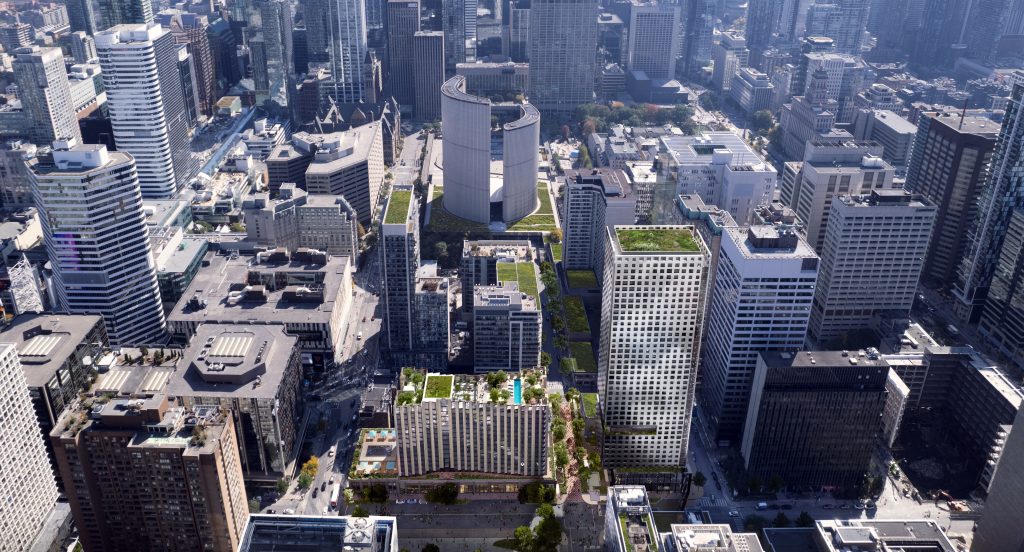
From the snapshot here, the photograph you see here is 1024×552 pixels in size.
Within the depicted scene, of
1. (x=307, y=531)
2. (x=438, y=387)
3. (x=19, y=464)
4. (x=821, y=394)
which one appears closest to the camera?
(x=307, y=531)

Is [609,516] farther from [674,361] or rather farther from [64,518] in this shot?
[64,518]

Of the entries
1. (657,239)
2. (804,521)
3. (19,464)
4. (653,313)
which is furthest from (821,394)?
(19,464)

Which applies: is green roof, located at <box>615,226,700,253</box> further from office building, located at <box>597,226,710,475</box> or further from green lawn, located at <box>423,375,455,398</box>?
green lawn, located at <box>423,375,455,398</box>

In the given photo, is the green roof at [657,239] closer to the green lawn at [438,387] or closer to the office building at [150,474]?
the green lawn at [438,387]

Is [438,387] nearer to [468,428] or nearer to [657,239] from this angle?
[468,428]

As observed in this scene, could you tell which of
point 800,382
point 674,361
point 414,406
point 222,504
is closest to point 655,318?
point 674,361

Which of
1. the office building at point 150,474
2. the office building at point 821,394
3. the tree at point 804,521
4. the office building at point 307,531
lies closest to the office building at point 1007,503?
the office building at point 821,394
